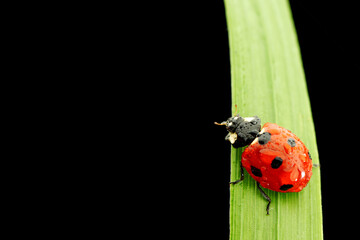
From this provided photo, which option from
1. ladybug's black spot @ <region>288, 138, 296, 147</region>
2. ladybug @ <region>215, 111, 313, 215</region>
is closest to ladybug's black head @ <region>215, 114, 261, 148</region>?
ladybug @ <region>215, 111, 313, 215</region>

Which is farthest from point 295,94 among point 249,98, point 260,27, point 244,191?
point 244,191

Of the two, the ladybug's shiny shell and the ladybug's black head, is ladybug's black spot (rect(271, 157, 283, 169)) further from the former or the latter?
the ladybug's black head

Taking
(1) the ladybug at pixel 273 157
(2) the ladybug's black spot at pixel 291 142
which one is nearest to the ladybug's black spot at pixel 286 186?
(1) the ladybug at pixel 273 157

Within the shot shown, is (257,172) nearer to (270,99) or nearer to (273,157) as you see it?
(273,157)

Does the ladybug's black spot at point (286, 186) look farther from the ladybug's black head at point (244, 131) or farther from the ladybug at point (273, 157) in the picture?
the ladybug's black head at point (244, 131)

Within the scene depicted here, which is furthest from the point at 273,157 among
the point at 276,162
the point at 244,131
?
the point at 244,131

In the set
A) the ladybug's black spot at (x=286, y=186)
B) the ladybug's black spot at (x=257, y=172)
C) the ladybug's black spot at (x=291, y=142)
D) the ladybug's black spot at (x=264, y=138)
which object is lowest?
the ladybug's black spot at (x=286, y=186)
